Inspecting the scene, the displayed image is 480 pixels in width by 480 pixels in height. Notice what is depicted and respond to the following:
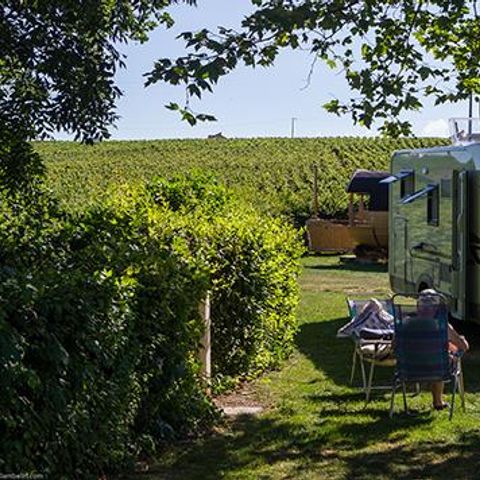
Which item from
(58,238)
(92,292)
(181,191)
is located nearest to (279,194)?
(181,191)

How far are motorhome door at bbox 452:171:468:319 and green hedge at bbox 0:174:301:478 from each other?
6.34 ft

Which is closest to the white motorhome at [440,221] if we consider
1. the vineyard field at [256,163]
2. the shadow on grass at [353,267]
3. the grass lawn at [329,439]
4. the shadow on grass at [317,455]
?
the grass lawn at [329,439]

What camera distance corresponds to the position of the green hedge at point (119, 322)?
14.5 feet

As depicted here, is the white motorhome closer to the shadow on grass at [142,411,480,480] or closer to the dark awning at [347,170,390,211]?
the shadow on grass at [142,411,480,480]

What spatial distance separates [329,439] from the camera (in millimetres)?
6820

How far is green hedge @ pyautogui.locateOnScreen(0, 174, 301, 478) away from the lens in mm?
4422

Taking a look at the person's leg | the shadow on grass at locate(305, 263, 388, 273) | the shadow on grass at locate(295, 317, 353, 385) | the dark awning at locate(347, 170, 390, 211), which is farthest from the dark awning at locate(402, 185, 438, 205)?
the dark awning at locate(347, 170, 390, 211)

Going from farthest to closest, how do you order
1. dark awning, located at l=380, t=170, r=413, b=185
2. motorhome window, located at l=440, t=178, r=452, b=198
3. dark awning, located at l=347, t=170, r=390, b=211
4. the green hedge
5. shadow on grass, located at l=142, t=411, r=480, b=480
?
dark awning, located at l=347, t=170, r=390, b=211 < dark awning, located at l=380, t=170, r=413, b=185 < motorhome window, located at l=440, t=178, r=452, b=198 < shadow on grass, located at l=142, t=411, r=480, b=480 < the green hedge

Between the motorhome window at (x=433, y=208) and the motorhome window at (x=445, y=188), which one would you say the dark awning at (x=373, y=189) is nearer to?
the motorhome window at (x=433, y=208)

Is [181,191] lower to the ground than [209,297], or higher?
higher

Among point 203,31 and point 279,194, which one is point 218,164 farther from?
point 203,31

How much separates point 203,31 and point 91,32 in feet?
3.46

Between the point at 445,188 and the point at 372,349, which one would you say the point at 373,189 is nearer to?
the point at 445,188

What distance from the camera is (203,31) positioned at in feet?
21.6
